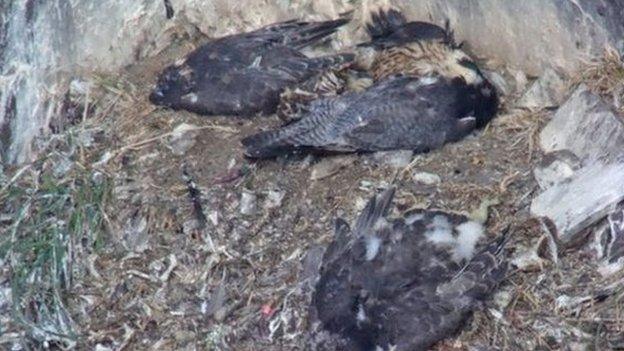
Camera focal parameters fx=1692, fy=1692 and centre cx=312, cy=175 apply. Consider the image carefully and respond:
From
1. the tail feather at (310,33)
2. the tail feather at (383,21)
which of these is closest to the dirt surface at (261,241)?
the tail feather at (310,33)

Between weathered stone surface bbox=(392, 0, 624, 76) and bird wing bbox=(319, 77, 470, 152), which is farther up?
weathered stone surface bbox=(392, 0, 624, 76)

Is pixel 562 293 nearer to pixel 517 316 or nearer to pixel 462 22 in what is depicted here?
pixel 517 316

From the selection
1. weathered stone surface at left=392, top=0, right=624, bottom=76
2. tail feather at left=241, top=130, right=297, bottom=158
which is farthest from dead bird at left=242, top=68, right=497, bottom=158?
weathered stone surface at left=392, top=0, right=624, bottom=76

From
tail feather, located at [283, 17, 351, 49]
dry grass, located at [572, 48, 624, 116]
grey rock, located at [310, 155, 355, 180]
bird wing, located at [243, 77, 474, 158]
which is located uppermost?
dry grass, located at [572, 48, 624, 116]

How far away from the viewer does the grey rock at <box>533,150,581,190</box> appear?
6711 millimetres

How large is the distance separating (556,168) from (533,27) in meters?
0.74

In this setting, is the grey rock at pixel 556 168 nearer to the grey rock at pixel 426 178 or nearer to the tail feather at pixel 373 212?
the grey rock at pixel 426 178

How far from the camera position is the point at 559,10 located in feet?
23.0

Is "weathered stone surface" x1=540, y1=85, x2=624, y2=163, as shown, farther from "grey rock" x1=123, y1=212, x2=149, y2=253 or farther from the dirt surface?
"grey rock" x1=123, y1=212, x2=149, y2=253

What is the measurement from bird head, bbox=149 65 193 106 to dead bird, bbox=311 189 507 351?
50.8 inches

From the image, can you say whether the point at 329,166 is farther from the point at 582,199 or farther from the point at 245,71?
the point at 582,199

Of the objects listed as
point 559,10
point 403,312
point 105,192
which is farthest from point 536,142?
point 105,192

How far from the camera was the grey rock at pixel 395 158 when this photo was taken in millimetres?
7070

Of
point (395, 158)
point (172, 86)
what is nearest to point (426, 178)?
point (395, 158)
